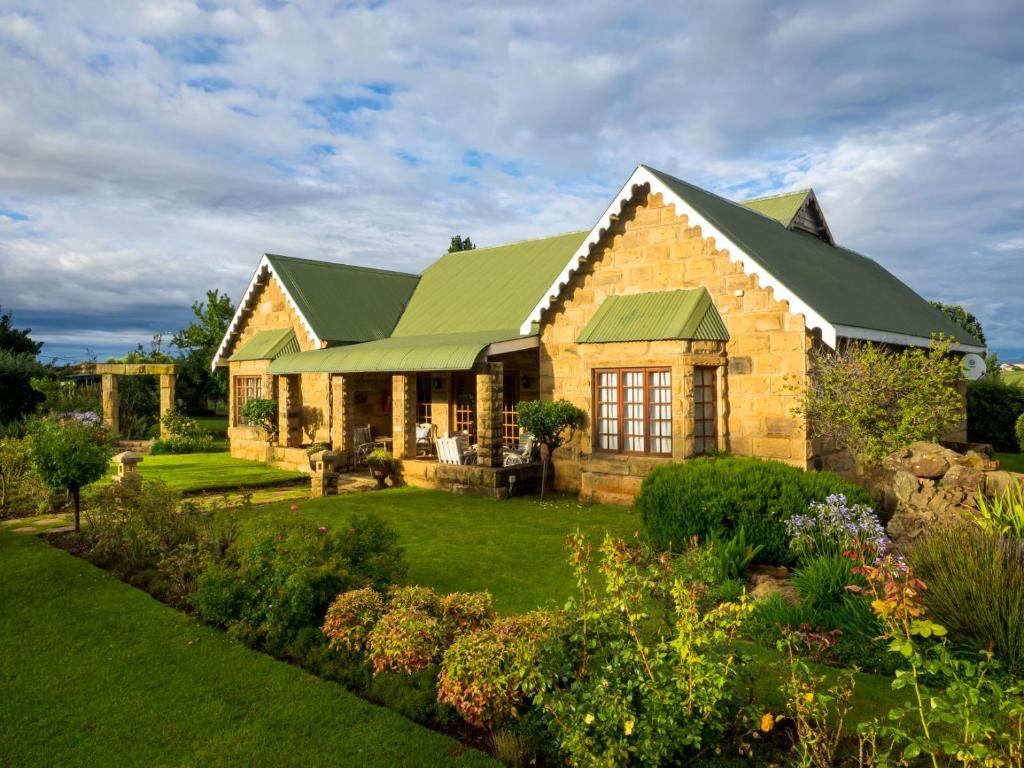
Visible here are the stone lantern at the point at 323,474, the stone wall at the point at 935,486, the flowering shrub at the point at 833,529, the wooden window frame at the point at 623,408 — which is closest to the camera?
the flowering shrub at the point at 833,529

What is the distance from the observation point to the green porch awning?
16.1 m

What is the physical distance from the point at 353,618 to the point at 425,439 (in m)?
14.4

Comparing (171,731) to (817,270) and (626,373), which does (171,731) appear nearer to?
(626,373)

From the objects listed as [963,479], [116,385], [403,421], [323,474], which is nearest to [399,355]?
[403,421]

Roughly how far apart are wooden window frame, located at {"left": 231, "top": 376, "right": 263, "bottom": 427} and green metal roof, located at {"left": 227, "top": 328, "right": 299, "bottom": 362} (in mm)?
838

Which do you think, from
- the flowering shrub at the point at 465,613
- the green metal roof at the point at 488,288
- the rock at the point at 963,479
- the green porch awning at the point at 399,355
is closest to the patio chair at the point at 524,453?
the green porch awning at the point at 399,355

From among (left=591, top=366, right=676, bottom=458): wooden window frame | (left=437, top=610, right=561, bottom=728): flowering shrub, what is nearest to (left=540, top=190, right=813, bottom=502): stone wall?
(left=591, top=366, right=676, bottom=458): wooden window frame

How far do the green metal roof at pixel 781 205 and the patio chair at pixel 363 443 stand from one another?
1264 cm

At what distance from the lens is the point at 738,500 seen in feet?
30.6

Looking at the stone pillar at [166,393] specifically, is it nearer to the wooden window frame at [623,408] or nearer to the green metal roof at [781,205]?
the wooden window frame at [623,408]

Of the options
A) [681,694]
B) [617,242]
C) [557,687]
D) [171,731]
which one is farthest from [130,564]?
[617,242]

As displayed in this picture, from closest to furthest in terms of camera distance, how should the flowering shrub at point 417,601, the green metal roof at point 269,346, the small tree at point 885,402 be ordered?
the flowering shrub at point 417,601 → the small tree at point 885,402 → the green metal roof at point 269,346

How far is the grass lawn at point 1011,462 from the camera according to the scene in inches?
784

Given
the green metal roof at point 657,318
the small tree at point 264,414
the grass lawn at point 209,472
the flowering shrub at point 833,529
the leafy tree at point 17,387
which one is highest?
the green metal roof at point 657,318
